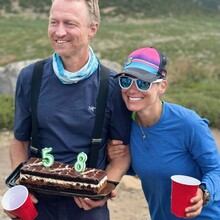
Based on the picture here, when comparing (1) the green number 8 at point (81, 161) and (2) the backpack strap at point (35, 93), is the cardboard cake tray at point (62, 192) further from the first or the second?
(2) the backpack strap at point (35, 93)

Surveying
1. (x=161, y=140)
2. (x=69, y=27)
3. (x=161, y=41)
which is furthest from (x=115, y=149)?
(x=161, y=41)

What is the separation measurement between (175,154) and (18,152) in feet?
3.44

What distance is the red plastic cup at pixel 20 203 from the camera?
9.44 ft

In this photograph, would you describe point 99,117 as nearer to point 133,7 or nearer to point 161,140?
point 161,140

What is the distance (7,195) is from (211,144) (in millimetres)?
1270

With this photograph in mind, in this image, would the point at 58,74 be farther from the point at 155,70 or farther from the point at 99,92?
the point at 155,70

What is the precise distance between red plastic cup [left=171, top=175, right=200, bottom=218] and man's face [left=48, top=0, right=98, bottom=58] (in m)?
0.98

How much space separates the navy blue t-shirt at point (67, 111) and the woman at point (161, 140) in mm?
127

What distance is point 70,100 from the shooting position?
3.13 meters

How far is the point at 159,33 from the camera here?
113ft

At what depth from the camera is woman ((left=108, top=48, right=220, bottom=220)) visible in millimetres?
3074

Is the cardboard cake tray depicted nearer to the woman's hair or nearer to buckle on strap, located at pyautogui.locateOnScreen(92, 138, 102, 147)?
buckle on strap, located at pyautogui.locateOnScreen(92, 138, 102, 147)

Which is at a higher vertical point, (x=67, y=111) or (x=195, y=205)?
(x=67, y=111)

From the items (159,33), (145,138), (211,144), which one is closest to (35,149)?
(145,138)
